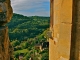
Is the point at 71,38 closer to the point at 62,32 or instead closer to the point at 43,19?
the point at 62,32

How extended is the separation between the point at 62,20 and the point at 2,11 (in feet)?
11.6

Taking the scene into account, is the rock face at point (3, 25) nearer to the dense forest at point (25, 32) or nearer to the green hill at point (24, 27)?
the dense forest at point (25, 32)

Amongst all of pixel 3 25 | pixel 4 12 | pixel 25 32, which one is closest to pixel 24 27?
pixel 25 32

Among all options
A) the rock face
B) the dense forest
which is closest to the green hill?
the dense forest

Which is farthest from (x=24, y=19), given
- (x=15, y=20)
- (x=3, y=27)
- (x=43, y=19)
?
(x=3, y=27)

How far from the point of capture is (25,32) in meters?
96.1

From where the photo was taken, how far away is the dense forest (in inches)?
3228

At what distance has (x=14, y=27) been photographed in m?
101

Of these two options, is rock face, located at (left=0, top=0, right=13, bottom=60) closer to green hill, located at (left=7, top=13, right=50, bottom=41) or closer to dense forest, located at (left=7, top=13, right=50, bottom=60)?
dense forest, located at (left=7, top=13, right=50, bottom=60)

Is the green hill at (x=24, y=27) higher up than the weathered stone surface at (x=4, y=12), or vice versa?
the weathered stone surface at (x=4, y=12)

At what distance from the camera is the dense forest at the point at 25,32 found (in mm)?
81988

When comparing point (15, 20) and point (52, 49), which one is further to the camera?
point (15, 20)

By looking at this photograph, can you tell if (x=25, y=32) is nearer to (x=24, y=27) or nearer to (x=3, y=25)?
(x=24, y=27)

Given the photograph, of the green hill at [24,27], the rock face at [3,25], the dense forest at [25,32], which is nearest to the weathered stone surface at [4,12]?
the rock face at [3,25]
